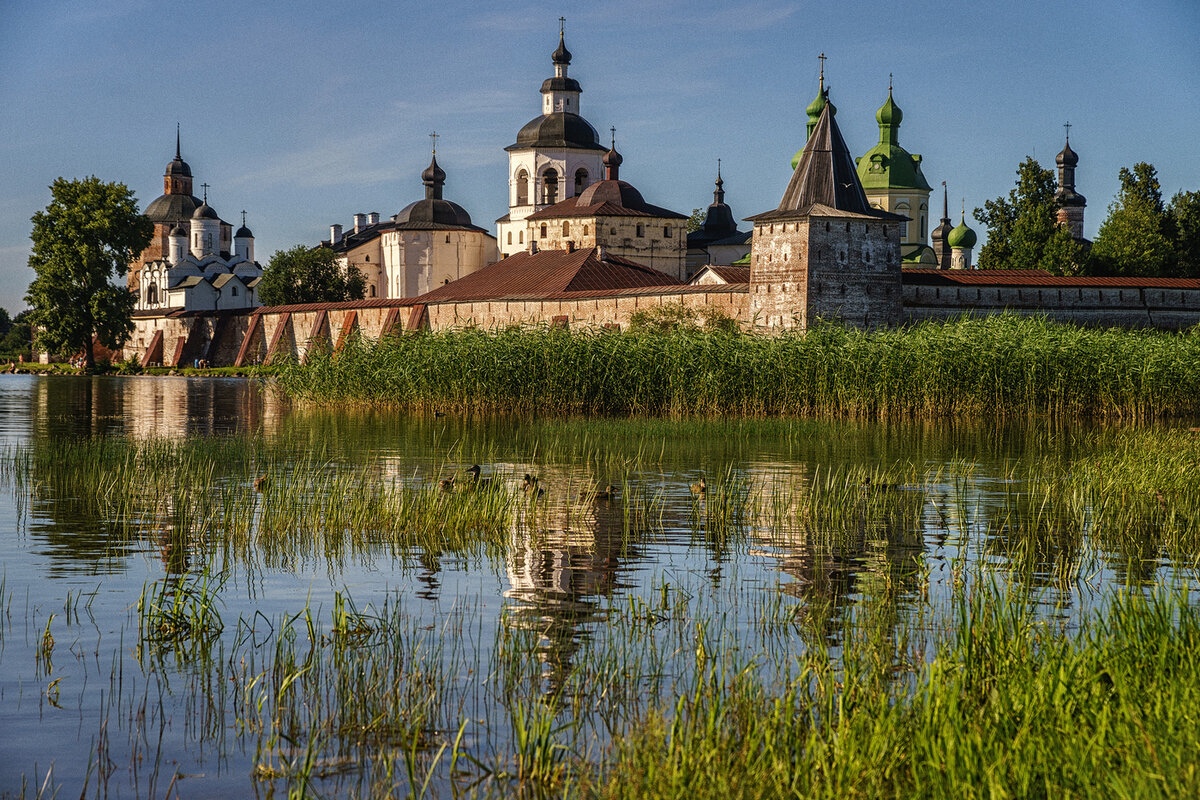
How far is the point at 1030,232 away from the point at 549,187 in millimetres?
20965

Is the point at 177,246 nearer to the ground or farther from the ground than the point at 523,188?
nearer to the ground

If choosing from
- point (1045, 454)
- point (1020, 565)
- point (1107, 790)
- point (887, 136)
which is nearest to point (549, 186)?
point (887, 136)

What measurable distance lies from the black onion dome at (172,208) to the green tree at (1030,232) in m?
50.1

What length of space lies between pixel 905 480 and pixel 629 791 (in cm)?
756

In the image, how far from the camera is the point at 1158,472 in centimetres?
955

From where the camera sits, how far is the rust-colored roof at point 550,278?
38.8m

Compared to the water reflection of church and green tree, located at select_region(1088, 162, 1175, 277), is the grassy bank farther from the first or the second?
green tree, located at select_region(1088, 162, 1175, 277)

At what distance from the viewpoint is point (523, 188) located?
178 feet

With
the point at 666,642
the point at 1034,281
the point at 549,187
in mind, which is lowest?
the point at 666,642

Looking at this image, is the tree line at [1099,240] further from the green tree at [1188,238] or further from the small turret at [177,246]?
the small turret at [177,246]

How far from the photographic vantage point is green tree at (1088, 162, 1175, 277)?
125 feet

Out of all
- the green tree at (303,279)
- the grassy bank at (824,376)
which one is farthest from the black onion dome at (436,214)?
the grassy bank at (824,376)

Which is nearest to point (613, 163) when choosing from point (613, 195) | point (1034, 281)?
point (613, 195)

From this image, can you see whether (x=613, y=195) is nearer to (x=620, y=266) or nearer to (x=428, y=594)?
(x=620, y=266)
